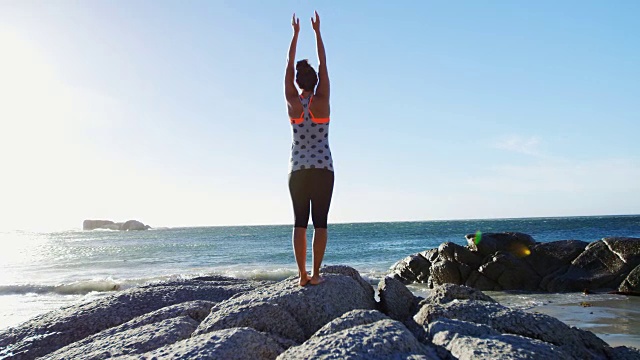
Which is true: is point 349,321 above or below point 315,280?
below

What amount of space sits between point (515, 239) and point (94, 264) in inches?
895

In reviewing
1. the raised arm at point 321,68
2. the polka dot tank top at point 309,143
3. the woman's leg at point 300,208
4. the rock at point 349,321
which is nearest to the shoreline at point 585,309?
the woman's leg at point 300,208

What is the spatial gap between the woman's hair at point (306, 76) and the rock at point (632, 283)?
9843 mm

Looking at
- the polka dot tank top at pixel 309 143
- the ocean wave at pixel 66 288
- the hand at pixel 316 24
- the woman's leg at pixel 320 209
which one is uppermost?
the hand at pixel 316 24

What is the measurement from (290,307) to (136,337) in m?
1.16

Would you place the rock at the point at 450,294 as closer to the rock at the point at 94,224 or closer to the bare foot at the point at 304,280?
the bare foot at the point at 304,280

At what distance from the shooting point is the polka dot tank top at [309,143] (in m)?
4.94

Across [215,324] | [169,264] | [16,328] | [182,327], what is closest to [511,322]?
[215,324]

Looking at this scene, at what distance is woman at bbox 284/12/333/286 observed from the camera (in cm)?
494

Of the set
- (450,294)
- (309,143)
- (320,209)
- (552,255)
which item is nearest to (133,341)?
(320,209)

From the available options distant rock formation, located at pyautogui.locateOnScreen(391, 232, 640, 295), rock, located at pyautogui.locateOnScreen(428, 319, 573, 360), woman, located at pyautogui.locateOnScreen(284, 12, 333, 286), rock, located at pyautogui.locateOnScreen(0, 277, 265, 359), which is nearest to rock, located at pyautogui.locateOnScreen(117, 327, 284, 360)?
rock, located at pyautogui.locateOnScreen(428, 319, 573, 360)

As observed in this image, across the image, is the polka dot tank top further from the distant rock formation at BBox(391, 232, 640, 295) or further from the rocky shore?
the distant rock formation at BBox(391, 232, 640, 295)

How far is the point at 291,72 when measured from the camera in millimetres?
5258

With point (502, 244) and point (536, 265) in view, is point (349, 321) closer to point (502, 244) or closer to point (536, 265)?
point (536, 265)
